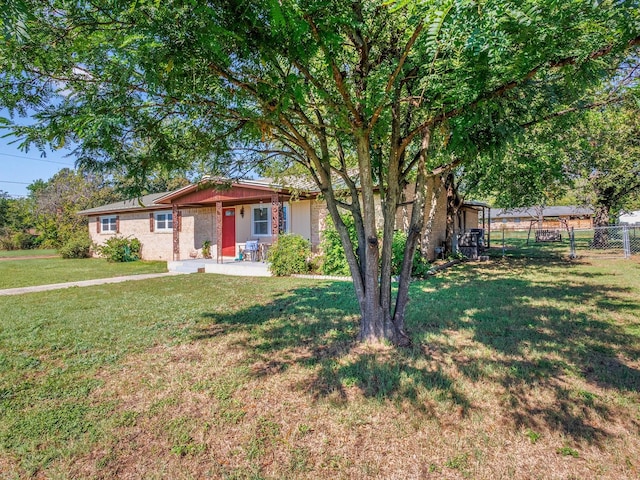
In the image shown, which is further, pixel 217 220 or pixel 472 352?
pixel 217 220

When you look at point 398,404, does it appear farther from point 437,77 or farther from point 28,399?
point 28,399

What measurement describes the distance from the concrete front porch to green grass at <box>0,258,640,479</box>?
565 centimetres

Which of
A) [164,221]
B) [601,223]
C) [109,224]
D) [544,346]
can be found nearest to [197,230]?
[164,221]

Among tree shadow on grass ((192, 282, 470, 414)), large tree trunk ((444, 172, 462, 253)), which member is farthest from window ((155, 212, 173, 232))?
large tree trunk ((444, 172, 462, 253))

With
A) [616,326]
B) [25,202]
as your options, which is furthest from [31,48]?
[25,202]

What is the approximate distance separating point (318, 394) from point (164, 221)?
703 inches

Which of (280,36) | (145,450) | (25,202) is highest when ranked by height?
(25,202)

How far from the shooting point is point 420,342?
197 inches

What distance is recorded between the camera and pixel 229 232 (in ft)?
56.6

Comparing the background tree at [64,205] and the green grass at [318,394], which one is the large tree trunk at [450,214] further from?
the background tree at [64,205]

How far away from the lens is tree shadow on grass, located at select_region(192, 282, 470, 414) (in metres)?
3.63

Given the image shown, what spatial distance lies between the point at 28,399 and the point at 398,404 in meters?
3.62

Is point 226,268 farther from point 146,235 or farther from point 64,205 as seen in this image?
point 64,205

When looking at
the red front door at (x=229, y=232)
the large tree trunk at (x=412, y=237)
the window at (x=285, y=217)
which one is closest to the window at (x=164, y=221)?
the red front door at (x=229, y=232)
